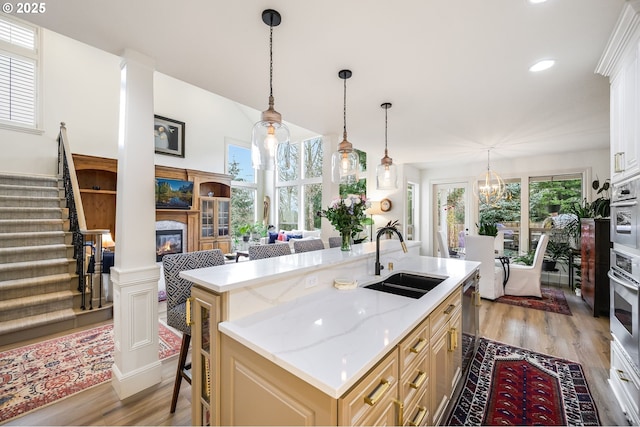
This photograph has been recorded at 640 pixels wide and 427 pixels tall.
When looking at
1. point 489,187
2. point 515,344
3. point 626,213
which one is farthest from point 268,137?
point 489,187

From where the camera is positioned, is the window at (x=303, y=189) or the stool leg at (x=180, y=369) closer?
the stool leg at (x=180, y=369)

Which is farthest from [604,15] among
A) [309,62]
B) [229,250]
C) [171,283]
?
[229,250]

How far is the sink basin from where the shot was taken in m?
1.93

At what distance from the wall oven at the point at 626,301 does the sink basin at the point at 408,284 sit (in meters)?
1.05

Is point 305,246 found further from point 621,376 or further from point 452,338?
point 621,376

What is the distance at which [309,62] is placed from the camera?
7.12 feet

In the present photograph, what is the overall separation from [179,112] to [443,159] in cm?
686

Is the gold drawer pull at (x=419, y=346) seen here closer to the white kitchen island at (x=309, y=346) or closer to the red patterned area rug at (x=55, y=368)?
the white kitchen island at (x=309, y=346)

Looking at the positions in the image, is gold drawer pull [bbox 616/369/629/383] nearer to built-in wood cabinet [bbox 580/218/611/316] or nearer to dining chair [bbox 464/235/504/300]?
dining chair [bbox 464/235/504/300]

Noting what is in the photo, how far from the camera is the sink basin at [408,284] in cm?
193

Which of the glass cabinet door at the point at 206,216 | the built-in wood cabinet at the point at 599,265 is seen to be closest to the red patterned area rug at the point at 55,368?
the glass cabinet door at the point at 206,216

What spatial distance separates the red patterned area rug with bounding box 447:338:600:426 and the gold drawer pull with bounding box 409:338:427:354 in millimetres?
969

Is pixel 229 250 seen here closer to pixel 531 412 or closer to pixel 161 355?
pixel 161 355

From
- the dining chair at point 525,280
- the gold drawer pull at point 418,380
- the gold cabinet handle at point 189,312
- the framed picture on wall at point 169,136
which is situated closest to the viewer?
the gold drawer pull at point 418,380
